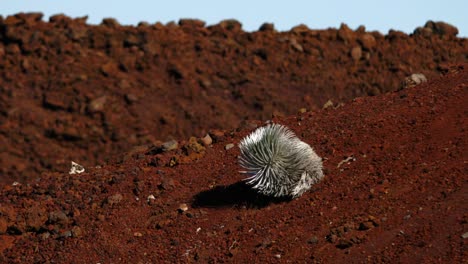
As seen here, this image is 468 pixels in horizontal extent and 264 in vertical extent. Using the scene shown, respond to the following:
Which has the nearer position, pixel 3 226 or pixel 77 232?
pixel 77 232

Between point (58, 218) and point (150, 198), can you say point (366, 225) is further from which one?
point (58, 218)

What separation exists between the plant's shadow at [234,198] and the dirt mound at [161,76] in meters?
7.48

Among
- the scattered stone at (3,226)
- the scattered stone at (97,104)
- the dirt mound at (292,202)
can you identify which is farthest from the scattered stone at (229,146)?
the scattered stone at (97,104)

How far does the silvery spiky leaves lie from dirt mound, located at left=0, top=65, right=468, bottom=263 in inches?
6.3

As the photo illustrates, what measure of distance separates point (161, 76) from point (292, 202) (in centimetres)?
979

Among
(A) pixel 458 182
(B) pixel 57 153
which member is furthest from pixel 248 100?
(A) pixel 458 182

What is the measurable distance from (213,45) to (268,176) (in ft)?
34.1

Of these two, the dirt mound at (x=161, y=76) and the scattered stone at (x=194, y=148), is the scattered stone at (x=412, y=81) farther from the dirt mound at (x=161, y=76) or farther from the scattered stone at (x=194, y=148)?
the dirt mound at (x=161, y=76)

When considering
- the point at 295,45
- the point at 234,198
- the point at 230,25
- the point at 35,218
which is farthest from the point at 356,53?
the point at 35,218

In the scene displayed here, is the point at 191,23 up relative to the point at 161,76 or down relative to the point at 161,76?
up

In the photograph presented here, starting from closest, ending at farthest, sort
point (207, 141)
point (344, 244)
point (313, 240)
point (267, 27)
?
point (344, 244) < point (313, 240) < point (207, 141) < point (267, 27)

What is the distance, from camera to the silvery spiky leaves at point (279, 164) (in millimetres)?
9375

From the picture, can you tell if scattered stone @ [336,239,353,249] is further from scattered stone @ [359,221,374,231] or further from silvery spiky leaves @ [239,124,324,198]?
silvery spiky leaves @ [239,124,324,198]

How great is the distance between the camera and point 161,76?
62.0 ft
